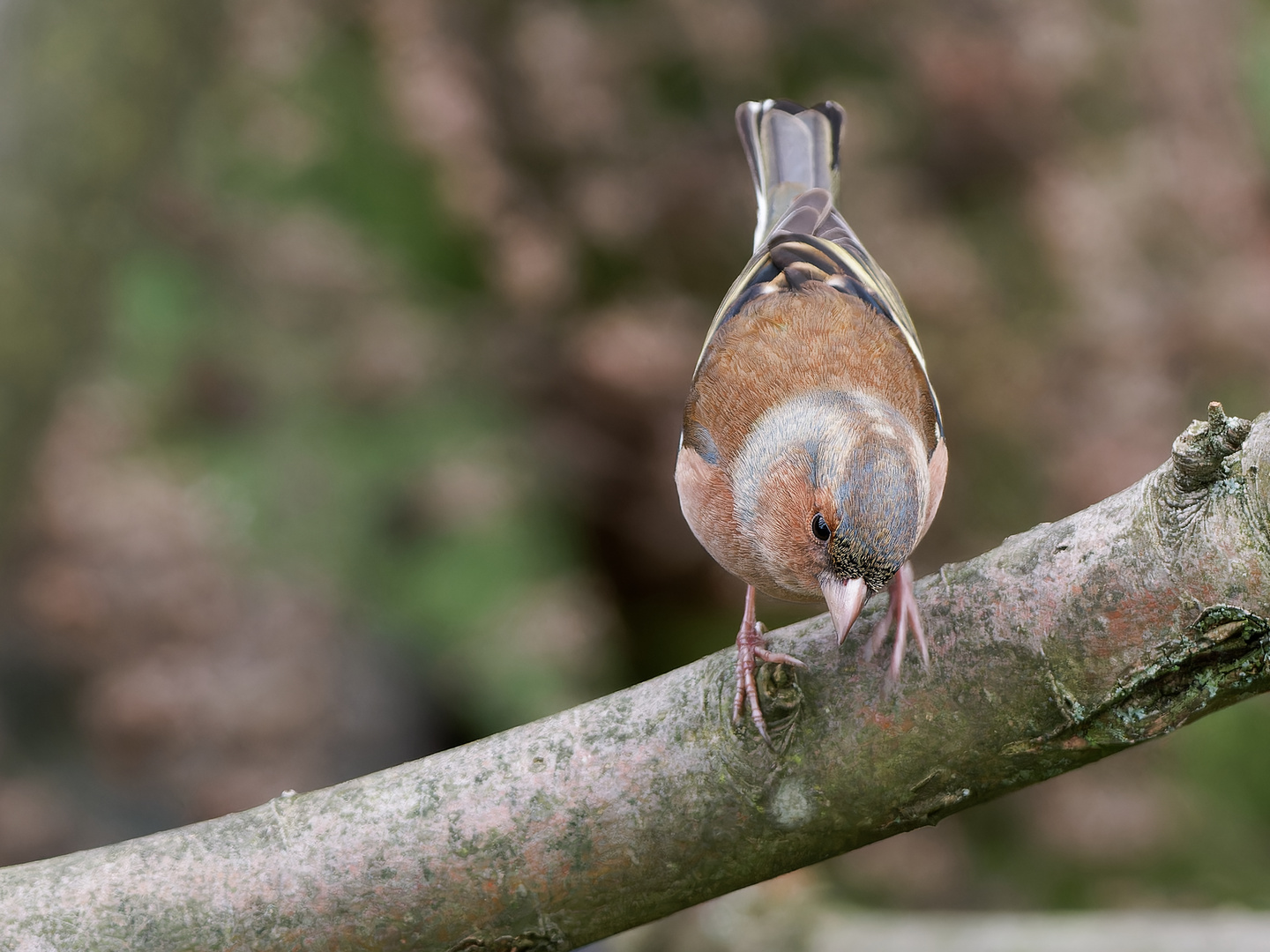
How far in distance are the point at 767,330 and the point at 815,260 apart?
1.23ft

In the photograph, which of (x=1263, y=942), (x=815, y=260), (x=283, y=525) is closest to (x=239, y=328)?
(x=283, y=525)

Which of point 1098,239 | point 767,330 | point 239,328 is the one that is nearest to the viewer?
point 767,330

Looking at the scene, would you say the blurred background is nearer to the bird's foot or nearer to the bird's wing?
the bird's wing

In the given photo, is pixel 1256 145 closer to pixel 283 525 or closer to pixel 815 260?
pixel 815 260

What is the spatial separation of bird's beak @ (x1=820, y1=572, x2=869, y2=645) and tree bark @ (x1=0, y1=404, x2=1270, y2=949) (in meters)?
0.09

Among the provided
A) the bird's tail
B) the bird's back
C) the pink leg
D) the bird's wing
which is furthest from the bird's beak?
the bird's tail

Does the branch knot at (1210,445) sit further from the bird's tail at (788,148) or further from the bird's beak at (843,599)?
the bird's tail at (788,148)

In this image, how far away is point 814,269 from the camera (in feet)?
10.3

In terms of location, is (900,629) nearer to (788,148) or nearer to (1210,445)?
(1210,445)

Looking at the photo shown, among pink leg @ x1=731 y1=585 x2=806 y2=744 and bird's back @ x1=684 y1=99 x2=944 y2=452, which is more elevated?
bird's back @ x1=684 y1=99 x2=944 y2=452

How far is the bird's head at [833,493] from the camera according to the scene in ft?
7.59

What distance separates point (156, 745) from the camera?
13.8 feet

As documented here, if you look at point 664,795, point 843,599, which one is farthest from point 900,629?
point 664,795

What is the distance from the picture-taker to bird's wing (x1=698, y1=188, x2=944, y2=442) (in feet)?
10.2
